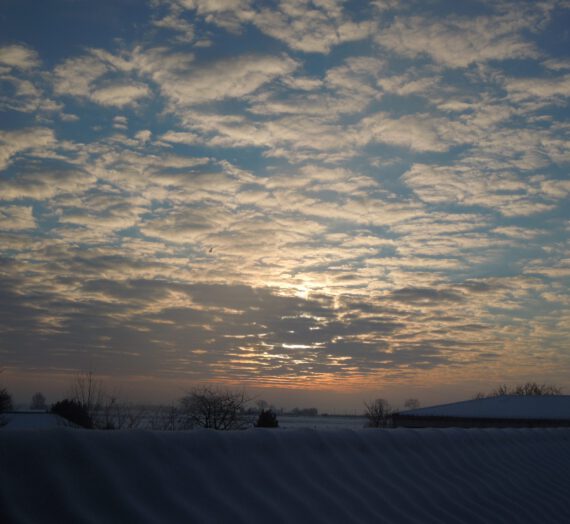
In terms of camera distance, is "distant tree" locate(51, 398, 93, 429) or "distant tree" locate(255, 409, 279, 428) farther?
"distant tree" locate(51, 398, 93, 429)

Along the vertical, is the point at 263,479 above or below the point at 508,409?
above

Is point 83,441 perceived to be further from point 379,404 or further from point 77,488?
point 379,404

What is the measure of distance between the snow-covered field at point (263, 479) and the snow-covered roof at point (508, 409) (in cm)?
4210

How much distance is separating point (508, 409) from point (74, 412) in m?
35.8

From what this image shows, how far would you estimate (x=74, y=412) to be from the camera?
45.4 metres

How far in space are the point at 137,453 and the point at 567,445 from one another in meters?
10.2

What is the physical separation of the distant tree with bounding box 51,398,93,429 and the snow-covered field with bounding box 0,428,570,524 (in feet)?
130

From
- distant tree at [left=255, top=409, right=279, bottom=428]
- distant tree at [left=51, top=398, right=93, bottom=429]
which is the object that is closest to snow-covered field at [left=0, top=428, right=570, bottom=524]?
distant tree at [left=255, top=409, right=279, bottom=428]

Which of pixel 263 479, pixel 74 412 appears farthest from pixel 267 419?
pixel 263 479

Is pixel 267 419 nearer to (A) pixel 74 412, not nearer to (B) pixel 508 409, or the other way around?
(A) pixel 74 412

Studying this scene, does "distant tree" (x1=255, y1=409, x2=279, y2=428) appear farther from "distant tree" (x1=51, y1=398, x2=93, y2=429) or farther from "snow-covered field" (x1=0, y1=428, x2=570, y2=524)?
"snow-covered field" (x1=0, y1=428, x2=570, y2=524)

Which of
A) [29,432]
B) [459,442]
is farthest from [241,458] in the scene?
[459,442]

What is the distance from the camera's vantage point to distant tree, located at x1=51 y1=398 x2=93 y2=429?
4330 centimetres

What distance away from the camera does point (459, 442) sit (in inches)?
336
